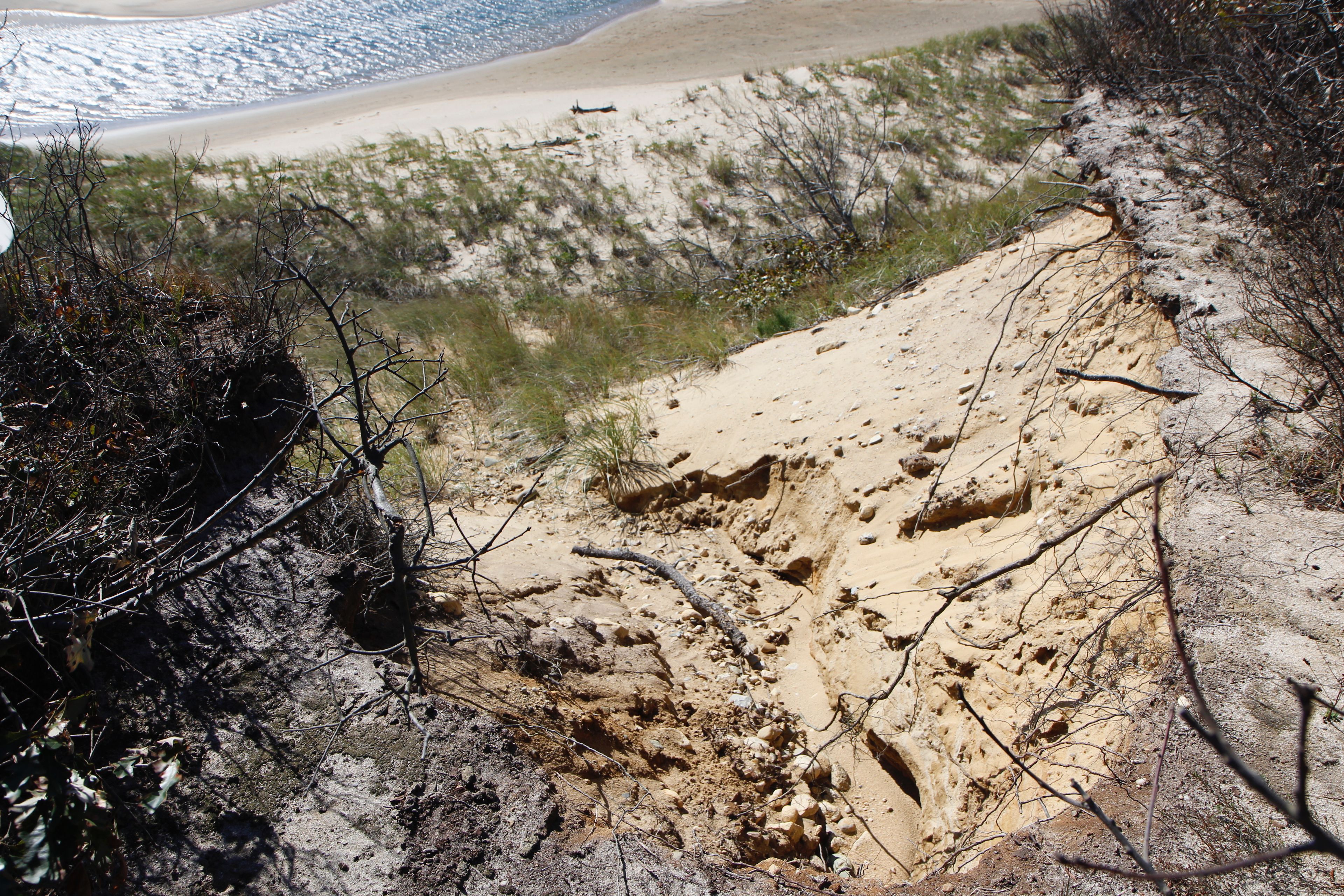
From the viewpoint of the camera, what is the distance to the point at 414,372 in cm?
693

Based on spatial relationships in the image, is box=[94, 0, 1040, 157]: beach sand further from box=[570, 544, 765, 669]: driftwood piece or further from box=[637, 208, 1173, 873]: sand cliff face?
box=[570, 544, 765, 669]: driftwood piece

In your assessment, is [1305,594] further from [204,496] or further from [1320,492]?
[204,496]

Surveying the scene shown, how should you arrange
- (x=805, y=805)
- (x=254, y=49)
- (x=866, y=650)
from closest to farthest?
(x=805, y=805) → (x=866, y=650) → (x=254, y=49)

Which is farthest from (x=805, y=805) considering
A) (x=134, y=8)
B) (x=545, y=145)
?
(x=134, y=8)

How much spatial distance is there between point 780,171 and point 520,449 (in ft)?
24.0

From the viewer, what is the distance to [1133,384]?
325 cm

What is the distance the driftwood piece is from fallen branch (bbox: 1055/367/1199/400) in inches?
78.2

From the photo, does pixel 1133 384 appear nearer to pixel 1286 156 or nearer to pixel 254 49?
pixel 1286 156

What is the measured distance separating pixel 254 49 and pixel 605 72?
917 cm

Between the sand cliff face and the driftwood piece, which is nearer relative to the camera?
the sand cliff face

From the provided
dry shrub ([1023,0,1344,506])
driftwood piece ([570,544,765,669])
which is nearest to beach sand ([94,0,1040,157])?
dry shrub ([1023,0,1344,506])

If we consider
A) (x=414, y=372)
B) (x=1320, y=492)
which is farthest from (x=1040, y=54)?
(x=1320, y=492)

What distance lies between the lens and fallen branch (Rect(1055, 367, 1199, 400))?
10.5ft

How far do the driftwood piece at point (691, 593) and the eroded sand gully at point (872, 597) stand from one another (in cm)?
7
